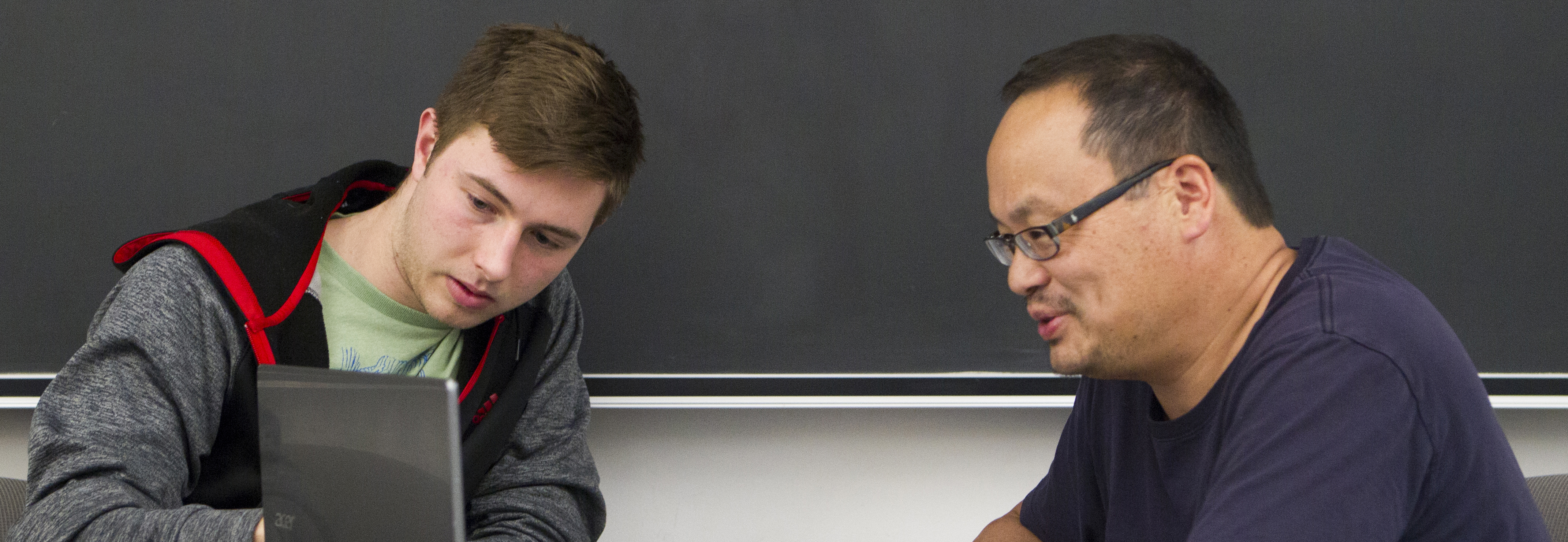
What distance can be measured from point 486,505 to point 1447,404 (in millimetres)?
1155

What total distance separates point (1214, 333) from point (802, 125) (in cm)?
86

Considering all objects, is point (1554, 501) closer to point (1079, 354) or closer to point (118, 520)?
point (1079, 354)

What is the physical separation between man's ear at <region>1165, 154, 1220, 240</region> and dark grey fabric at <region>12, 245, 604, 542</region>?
0.91m

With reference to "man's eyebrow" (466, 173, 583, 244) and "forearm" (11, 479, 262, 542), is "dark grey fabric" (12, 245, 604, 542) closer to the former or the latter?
"forearm" (11, 479, 262, 542)

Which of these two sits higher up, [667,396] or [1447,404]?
[1447,404]

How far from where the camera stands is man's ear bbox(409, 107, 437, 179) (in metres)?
1.35

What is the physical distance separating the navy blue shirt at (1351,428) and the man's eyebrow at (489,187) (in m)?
0.84

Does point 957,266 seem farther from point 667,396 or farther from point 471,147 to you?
point 471,147

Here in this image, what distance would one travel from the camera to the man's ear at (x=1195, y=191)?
1021 millimetres

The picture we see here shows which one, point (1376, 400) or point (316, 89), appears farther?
point (316, 89)

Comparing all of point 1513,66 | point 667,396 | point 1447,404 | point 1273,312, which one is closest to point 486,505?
point 667,396

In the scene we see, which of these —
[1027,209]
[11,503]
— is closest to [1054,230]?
[1027,209]

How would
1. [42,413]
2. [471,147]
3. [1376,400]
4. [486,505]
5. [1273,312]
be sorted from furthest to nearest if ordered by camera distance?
1. [486,505]
2. [471,147]
3. [42,413]
4. [1273,312]
5. [1376,400]

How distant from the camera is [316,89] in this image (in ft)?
5.65
